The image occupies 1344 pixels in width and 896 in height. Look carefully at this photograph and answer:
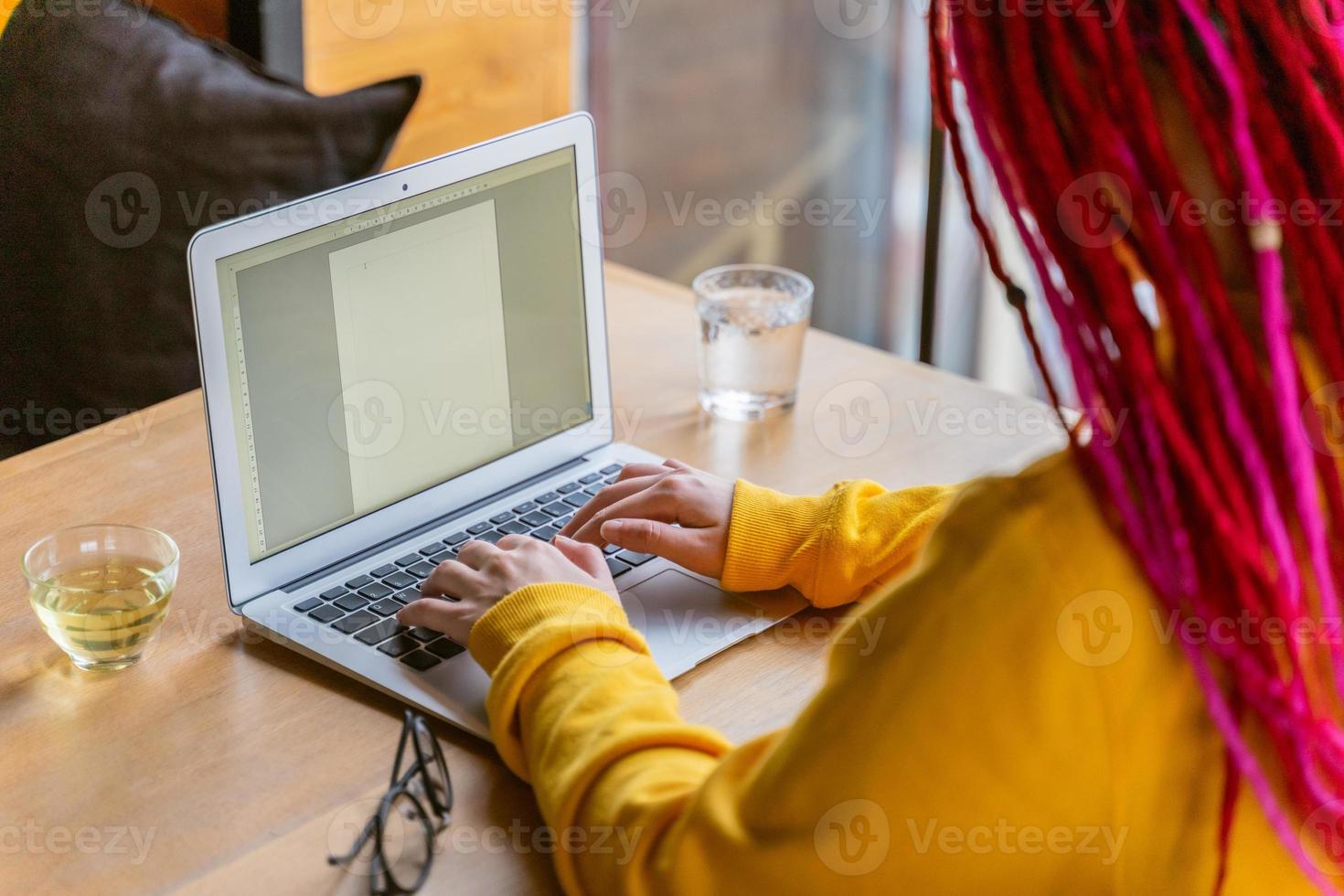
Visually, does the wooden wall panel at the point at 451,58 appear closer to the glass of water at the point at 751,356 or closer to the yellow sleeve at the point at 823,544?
the glass of water at the point at 751,356

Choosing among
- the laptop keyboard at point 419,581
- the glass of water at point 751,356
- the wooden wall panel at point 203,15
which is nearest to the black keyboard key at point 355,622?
the laptop keyboard at point 419,581

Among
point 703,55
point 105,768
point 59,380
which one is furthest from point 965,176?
point 703,55

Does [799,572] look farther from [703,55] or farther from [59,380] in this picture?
[703,55]

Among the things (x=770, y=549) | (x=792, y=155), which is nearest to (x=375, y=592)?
(x=770, y=549)

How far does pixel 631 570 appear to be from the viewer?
971 mm

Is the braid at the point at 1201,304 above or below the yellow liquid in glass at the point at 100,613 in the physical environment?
above

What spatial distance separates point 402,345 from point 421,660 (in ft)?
0.79

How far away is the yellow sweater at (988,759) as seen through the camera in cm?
57

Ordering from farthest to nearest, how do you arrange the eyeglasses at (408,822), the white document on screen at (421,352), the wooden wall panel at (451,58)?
1. the wooden wall panel at (451,58)
2. the white document on screen at (421,352)
3. the eyeglasses at (408,822)

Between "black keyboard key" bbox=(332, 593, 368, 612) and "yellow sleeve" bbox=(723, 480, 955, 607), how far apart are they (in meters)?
0.24

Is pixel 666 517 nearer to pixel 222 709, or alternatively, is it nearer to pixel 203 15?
pixel 222 709

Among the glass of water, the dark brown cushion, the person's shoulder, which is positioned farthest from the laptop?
the dark brown cushion

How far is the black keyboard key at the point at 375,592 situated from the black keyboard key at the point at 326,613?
3 cm

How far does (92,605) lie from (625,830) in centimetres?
40
